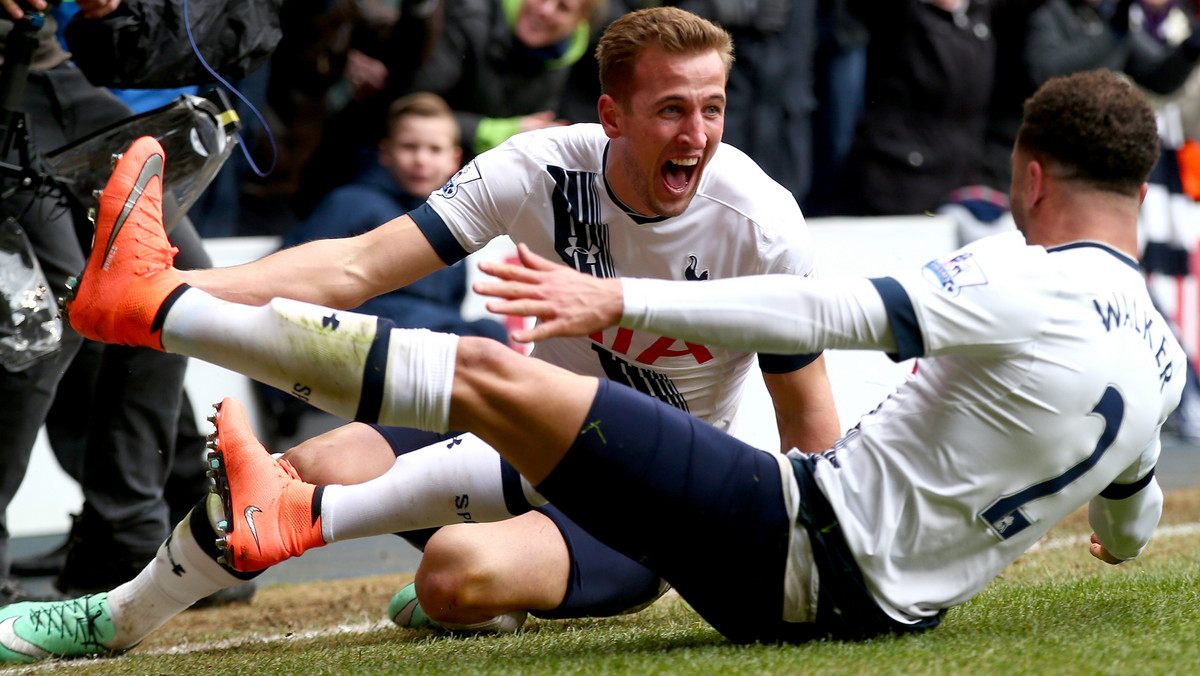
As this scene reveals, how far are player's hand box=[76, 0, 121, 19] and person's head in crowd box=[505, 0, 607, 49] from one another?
9.68 feet

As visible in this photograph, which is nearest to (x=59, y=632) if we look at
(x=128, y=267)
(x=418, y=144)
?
(x=128, y=267)

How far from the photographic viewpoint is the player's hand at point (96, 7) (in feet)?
12.3

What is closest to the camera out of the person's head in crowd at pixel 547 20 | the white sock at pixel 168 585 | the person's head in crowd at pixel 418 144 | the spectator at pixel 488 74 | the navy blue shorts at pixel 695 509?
the navy blue shorts at pixel 695 509

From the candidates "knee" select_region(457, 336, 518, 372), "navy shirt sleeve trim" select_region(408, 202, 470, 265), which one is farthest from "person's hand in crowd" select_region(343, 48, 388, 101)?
"knee" select_region(457, 336, 518, 372)

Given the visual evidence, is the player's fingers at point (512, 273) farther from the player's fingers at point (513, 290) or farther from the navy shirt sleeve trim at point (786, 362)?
the navy shirt sleeve trim at point (786, 362)

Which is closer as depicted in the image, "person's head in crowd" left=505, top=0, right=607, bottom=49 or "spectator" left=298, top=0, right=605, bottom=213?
"spectator" left=298, top=0, right=605, bottom=213

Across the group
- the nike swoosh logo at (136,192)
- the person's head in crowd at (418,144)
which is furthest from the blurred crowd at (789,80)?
the nike swoosh logo at (136,192)

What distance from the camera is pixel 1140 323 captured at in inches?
102

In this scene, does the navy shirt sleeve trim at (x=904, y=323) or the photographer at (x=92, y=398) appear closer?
the navy shirt sleeve trim at (x=904, y=323)

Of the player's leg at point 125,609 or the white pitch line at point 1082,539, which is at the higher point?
the player's leg at point 125,609

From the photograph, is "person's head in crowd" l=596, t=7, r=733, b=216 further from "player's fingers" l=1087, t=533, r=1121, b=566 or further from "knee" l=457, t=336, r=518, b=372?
"player's fingers" l=1087, t=533, r=1121, b=566

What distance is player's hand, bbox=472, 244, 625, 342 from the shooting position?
232cm

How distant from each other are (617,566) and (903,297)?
127cm

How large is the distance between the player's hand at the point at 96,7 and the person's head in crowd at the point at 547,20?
2949mm
